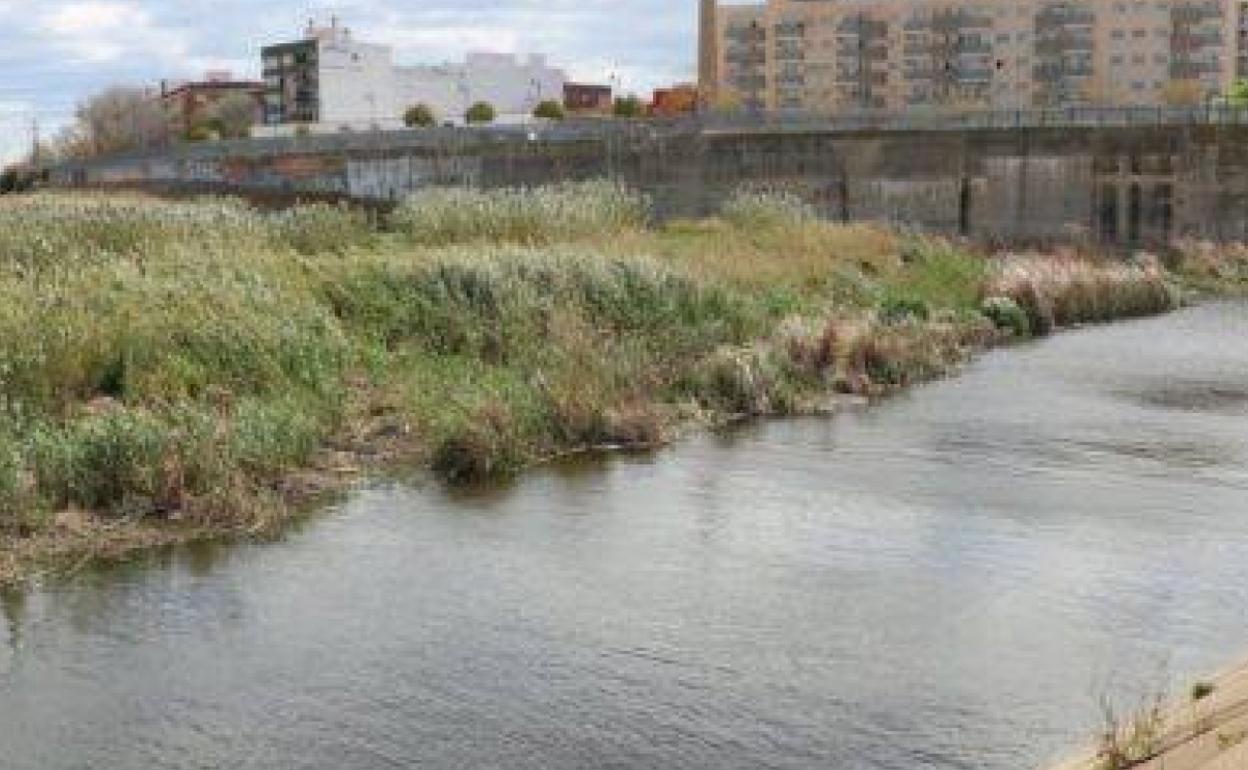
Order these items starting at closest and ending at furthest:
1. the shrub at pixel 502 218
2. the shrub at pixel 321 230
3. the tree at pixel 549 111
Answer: the shrub at pixel 321 230 → the shrub at pixel 502 218 → the tree at pixel 549 111

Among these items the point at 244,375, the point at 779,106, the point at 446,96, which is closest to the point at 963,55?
the point at 779,106

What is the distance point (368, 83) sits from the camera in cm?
17775

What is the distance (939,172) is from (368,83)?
407 feet

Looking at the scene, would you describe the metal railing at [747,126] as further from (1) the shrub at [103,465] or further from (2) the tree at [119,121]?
(2) the tree at [119,121]

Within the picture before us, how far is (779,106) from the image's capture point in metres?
158

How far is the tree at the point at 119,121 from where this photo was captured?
15388 cm

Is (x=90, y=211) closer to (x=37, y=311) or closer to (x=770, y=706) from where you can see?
(x=37, y=311)

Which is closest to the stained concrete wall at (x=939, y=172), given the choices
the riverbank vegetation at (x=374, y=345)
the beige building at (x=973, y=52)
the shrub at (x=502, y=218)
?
the riverbank vegetation at (x=374, y=345)

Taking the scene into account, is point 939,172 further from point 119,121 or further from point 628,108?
point 119,121

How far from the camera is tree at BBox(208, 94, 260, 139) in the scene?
156 metres

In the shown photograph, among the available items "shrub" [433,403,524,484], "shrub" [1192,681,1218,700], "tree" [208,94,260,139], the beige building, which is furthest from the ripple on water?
"tree" [208,94,260,139]

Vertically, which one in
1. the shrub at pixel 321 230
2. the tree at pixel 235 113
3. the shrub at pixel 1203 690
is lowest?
the shrub at pixel 1203 690

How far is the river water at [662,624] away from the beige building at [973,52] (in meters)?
114

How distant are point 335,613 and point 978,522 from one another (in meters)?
7.36
